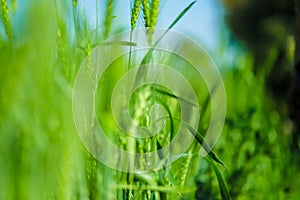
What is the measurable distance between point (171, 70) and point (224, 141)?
30.9 inches

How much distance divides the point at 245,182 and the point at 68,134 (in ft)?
3.19

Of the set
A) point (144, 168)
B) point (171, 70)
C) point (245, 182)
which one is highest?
point (171, 70)

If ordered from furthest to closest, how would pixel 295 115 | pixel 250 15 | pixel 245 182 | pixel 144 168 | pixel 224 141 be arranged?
pixel 250 15 < pixel 295 115 < pixel 224 141 < pixel 245 182 < pixel 144 168

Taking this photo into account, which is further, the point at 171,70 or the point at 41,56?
the point at 171,70

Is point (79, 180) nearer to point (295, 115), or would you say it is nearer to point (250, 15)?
point (295, 115)

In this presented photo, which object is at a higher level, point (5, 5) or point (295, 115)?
point (5, 5)

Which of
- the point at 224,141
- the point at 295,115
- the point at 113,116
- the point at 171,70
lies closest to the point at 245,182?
the point at 224,141

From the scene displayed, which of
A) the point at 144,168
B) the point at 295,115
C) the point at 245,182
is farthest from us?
the point at 295,115

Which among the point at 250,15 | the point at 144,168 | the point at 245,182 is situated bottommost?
the point at 245,182

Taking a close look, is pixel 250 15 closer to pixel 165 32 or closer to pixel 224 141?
pixel 224 141

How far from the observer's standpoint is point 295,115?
5.81ft

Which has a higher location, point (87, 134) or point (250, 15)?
point (250, 15)

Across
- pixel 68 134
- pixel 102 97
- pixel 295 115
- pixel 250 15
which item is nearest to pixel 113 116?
pixel 102 97

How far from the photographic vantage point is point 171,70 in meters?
Result: 0.72
